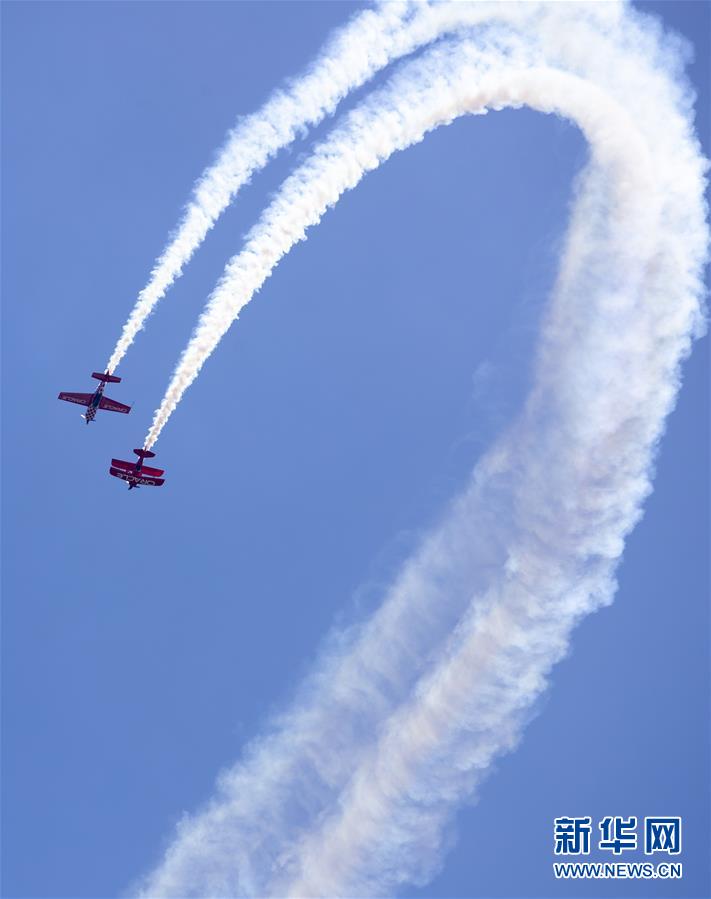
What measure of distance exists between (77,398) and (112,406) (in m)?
1.62

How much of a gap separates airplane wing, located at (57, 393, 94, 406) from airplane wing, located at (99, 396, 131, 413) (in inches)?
26.7

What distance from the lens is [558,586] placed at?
159ft

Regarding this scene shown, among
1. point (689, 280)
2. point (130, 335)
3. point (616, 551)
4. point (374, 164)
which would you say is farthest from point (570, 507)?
point (130, 335)

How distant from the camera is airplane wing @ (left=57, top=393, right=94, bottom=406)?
55.5m

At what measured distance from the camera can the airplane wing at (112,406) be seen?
55.0 metres

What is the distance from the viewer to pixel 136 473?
2048 inches

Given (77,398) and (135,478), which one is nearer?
(135,478)

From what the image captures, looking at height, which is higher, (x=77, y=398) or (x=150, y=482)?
(x=77, y=398)

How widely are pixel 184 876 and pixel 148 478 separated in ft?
A: 51.9

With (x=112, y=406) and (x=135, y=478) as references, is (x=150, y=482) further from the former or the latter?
(x=112, y=406)

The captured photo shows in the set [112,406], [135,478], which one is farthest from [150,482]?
[112,406]

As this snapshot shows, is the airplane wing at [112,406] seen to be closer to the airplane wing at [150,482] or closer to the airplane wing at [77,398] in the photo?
the airplane wing at [77,398]

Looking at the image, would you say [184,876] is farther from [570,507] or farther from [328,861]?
[570,507]

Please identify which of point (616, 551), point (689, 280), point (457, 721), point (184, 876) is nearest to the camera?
point (689, 280)
